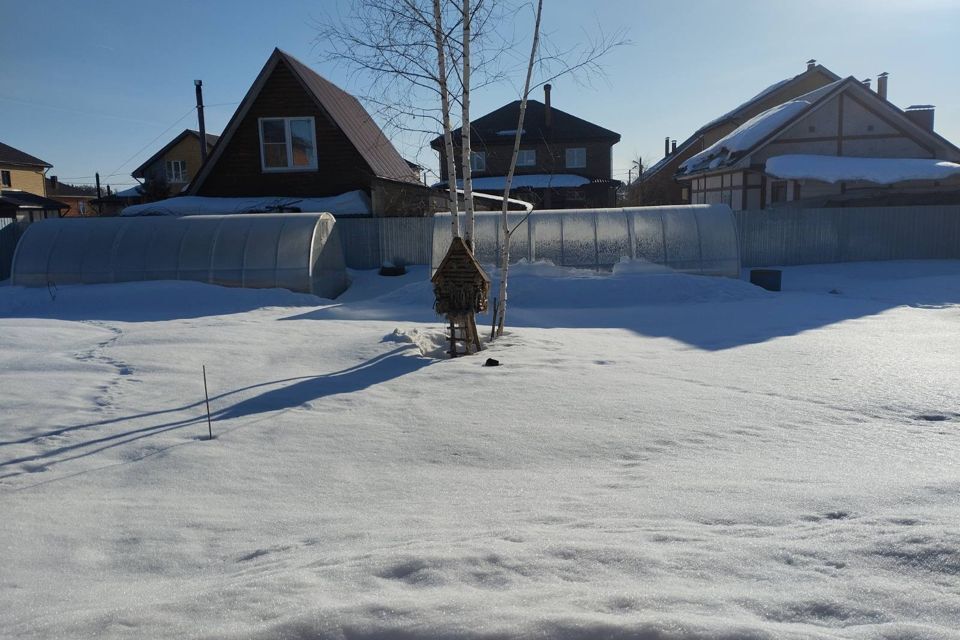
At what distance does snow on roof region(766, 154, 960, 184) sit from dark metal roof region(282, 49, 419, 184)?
13.1 metres

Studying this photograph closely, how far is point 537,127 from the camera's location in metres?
37.5

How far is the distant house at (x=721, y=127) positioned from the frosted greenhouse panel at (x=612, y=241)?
54.9 feet

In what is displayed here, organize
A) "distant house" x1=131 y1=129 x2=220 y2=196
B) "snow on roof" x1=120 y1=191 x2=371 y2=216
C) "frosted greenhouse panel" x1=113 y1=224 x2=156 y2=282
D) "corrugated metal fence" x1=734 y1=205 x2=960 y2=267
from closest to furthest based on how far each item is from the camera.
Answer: "frosted greenhouse panel" x1=113 y1=224 x2=156 y2=282, "corrugated metal fence" x1=734 y1=205 x2=960 y2=267, "snow on roof" x1=120 y1=191 x2=371 y2=216, "distant house" x1=131 y1=129 x2=220 y2=196

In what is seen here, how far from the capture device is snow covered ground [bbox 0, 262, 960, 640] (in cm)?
250

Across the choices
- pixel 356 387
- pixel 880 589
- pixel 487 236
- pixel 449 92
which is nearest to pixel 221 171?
pixel 487 236

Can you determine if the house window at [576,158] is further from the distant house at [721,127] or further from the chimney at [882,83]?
the chimney at [882,83]

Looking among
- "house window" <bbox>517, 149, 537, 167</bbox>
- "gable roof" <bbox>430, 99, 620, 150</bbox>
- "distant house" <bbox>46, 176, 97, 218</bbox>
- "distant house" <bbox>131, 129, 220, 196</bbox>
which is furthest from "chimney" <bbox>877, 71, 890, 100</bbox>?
"distant house" <bbox>46, 176, 97, 218</bbox>

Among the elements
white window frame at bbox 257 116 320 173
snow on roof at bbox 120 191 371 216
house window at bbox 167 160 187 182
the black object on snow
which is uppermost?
house window at bbox 167 160 187 182

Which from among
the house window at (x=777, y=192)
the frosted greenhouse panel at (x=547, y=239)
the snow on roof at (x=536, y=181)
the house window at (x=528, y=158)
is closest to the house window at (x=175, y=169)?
the snow on roof at (x=536, y=181)

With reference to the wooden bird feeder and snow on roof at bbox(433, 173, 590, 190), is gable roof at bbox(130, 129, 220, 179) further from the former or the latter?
the wooden bird feeder

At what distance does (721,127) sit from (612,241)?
24.8m

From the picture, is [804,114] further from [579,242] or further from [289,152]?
[289,152]

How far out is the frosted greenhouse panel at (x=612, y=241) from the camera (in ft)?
53.6

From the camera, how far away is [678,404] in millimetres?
6199
